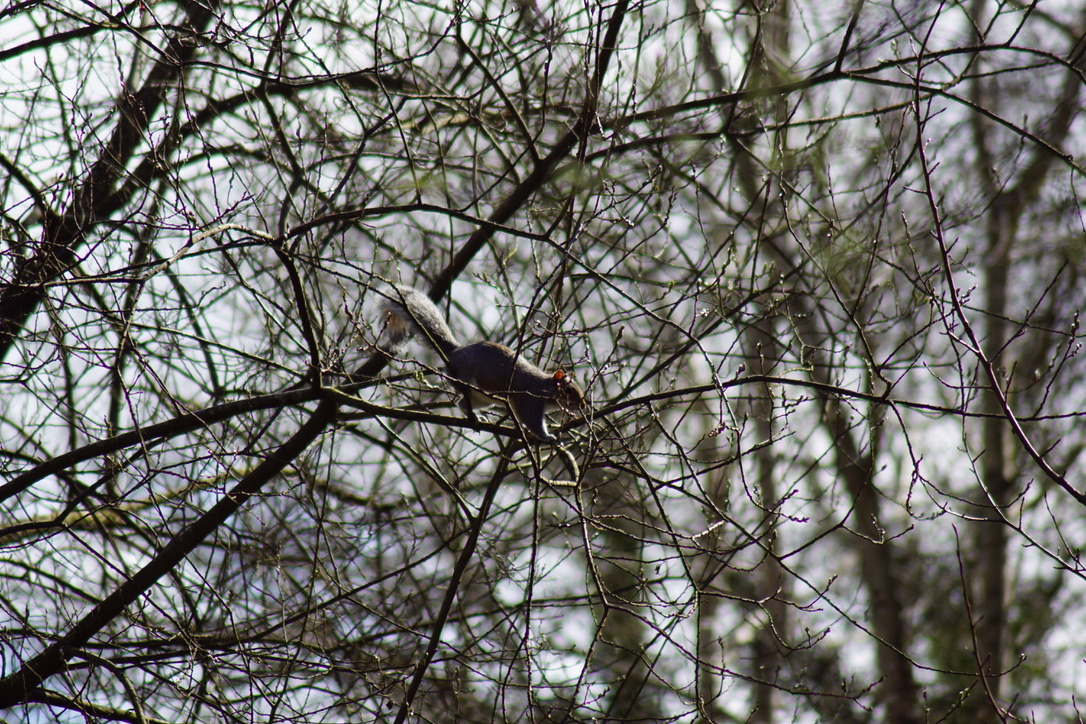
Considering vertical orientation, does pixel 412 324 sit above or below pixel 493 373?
above

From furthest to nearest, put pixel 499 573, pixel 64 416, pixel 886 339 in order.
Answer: pixel 886 339
pixel 499 573
pixel 64 416

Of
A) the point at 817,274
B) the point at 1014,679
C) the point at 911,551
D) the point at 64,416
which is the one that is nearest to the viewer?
the point at 64,416

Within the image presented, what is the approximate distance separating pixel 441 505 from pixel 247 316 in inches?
67.3

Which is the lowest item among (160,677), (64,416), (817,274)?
(160,677)

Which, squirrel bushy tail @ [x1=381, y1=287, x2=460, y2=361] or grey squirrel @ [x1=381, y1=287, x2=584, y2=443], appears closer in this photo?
grey squirrel @ [x1=381, y1=287, x2=584, y2=443]

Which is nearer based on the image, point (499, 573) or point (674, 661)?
point (499, 573)

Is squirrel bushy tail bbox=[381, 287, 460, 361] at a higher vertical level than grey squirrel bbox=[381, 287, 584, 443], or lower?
higher

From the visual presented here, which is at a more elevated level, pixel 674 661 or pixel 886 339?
pixel 886 339

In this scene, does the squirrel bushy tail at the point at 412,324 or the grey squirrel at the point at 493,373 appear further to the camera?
the squirrel bushy tail at the point at 412,324

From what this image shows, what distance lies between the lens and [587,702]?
11.6 feet

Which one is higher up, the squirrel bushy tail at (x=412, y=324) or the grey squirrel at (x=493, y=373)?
the squirrel bushy tail at (x=412, y=324)

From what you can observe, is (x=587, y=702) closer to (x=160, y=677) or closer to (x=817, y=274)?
(x=160, y=677)

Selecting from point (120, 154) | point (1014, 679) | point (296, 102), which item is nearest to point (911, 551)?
point (1014, 679)

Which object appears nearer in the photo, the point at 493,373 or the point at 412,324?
the point at 493,373
